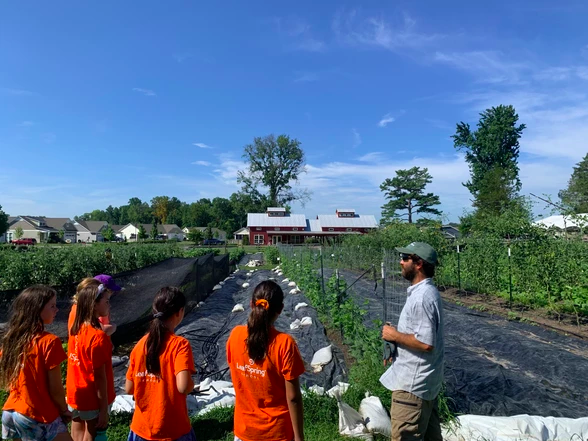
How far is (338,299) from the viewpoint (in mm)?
7609

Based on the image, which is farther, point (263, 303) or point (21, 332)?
point (21, 332)

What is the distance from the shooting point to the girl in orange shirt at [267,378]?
2387 mm

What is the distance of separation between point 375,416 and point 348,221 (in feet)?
182

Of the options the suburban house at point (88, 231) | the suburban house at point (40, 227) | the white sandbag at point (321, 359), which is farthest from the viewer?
the suburban house at point (88, 231)

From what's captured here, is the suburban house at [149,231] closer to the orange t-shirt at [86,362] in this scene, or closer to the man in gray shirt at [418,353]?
the orange t-shirt at [86,362]

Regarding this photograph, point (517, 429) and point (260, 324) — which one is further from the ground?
point (260, 324)

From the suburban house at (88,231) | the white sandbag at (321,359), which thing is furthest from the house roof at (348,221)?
the suburban house at (88,231)

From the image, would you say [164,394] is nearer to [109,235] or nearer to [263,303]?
[263,303]

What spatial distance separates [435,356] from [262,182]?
64.5 meters

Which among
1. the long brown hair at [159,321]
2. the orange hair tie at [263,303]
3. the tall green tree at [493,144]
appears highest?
the tall green tree at [493,144]

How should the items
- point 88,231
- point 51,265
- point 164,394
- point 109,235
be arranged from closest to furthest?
point 164,394
point 51,265
point 109,235
point 88,231

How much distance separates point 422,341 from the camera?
2.69 meters

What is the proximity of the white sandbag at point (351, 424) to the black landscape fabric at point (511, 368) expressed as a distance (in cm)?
104

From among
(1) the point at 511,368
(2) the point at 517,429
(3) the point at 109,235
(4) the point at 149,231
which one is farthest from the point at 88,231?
(2) the point at 517,429
